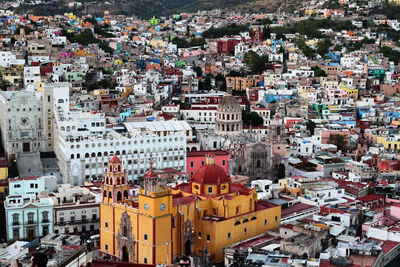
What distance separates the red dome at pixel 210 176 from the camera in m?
40.5

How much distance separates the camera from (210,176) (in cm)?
4053

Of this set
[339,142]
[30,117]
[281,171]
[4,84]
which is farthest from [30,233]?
Answer: [339,142]

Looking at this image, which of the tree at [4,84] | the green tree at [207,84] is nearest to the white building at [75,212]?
the tree at [4,84]

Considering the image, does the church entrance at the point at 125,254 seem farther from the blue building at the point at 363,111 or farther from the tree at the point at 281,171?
the blue building at the point at 363,111

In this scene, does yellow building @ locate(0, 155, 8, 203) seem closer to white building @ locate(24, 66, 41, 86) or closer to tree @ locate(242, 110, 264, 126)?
white building @ locate(24, 66, 41, 86)

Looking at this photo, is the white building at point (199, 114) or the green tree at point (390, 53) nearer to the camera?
the white building at point (199, 114)

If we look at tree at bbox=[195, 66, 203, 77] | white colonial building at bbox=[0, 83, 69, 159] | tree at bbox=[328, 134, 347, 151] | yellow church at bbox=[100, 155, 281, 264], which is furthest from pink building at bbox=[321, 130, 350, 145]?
tree at bbox=[195, 66, 203, 77]

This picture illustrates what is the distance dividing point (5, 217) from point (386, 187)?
90.8 ft

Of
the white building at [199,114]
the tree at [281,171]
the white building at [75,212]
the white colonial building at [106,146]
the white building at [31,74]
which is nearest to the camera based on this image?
the white building at [75,212]

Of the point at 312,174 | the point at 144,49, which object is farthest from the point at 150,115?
the point at 144,49

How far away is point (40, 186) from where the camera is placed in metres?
45.4

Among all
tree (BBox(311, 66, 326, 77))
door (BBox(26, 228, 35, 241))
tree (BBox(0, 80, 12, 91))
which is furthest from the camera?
tree (BBox(311, 66, 326, 77))

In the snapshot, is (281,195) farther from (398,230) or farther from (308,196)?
(398,230)

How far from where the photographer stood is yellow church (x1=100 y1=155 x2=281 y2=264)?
36.7 metres
